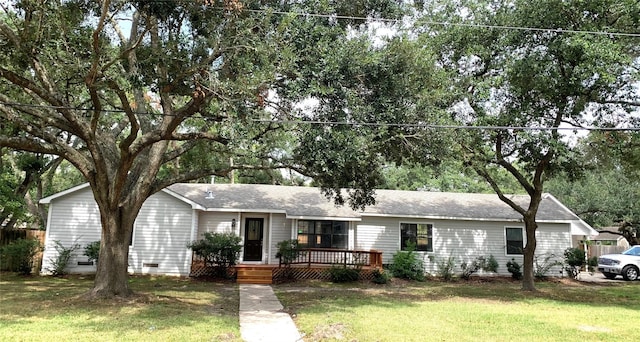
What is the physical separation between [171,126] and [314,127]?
3.65 metres

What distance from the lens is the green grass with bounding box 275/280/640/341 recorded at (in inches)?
314

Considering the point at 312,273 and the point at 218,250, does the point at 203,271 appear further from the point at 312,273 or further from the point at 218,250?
the point at 312,273

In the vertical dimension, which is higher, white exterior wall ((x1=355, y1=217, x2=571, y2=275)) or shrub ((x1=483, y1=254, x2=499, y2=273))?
white exterior wall ((x1=355, y1=217, x2=571, y2=275))

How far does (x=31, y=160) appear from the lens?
19375 millimetres

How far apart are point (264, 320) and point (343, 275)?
309 inches

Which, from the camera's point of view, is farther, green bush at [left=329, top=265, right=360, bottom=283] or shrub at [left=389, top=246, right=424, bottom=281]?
shrub at [left=389, top=246, right=424, bottom=281]

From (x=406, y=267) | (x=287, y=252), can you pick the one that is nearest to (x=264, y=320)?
(x=287, y=252)

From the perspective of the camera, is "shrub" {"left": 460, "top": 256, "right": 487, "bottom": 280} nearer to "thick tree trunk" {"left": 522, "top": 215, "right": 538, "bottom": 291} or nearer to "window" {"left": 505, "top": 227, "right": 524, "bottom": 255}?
"window" {"left": 505, "top": 227, "right": 524, "bottom": 255}

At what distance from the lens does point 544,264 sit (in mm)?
19953

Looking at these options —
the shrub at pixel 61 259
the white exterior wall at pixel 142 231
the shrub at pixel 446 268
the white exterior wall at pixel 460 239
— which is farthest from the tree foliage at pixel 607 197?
the shrub at pixel 61 259

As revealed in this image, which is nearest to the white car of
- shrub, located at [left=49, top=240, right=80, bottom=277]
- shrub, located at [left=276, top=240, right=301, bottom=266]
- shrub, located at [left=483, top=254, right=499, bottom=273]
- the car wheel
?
the car wheel

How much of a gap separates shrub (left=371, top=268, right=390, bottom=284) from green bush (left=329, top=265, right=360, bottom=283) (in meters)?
0.73

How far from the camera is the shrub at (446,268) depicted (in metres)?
18.6

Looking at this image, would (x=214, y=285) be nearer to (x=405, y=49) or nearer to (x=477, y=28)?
(x=405, y=49)
